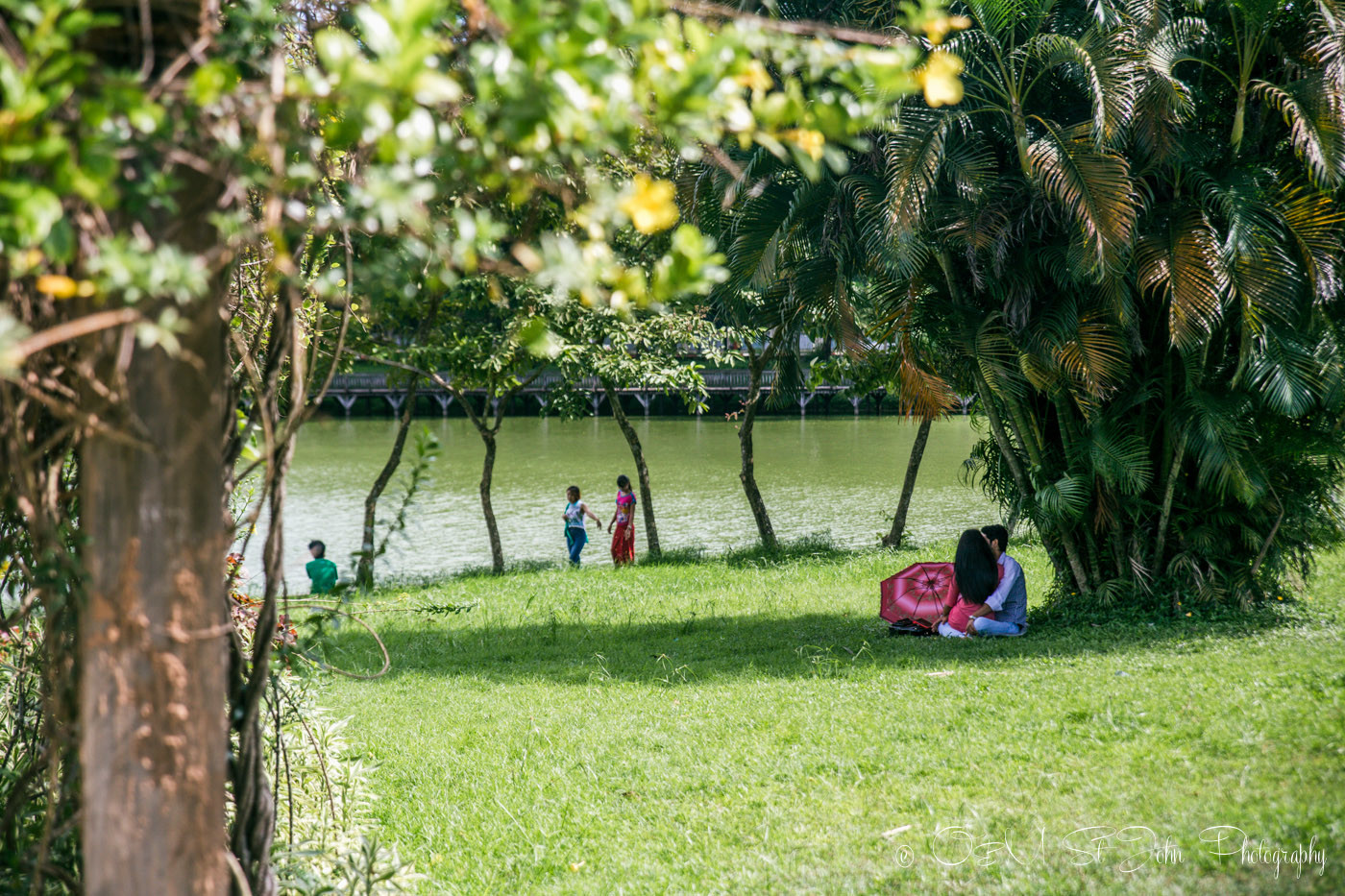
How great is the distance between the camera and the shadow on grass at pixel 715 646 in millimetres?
7547

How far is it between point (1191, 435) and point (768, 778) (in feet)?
15.8

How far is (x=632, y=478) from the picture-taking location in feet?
91.0

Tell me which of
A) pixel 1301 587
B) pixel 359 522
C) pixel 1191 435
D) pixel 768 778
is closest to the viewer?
pixel 768 778

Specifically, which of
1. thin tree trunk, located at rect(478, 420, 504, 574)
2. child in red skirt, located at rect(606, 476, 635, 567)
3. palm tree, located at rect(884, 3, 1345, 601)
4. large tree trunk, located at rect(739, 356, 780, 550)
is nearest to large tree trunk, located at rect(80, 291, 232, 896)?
palm tree, located at rect(884, 3, 1345, 601)

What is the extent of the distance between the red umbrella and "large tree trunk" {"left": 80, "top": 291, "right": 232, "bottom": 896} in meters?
7.49

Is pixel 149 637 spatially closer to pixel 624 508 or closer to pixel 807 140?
pixel 807 140

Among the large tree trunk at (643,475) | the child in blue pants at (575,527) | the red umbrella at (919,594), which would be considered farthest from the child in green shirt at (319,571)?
the red umbrella at (919,594)

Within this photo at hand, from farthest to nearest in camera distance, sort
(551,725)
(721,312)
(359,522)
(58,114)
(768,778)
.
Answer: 1. (359,522)
2. (721,312)
3. (551,725)
4. (768,778)
5. (58,114)

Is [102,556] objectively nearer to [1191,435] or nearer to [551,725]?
[551,725]

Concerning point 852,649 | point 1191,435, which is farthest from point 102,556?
point 1191,435

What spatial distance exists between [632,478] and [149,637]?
26012mm

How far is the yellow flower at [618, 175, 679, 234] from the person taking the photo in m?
1.66

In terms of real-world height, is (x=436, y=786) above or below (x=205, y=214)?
below

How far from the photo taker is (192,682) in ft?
5.89
